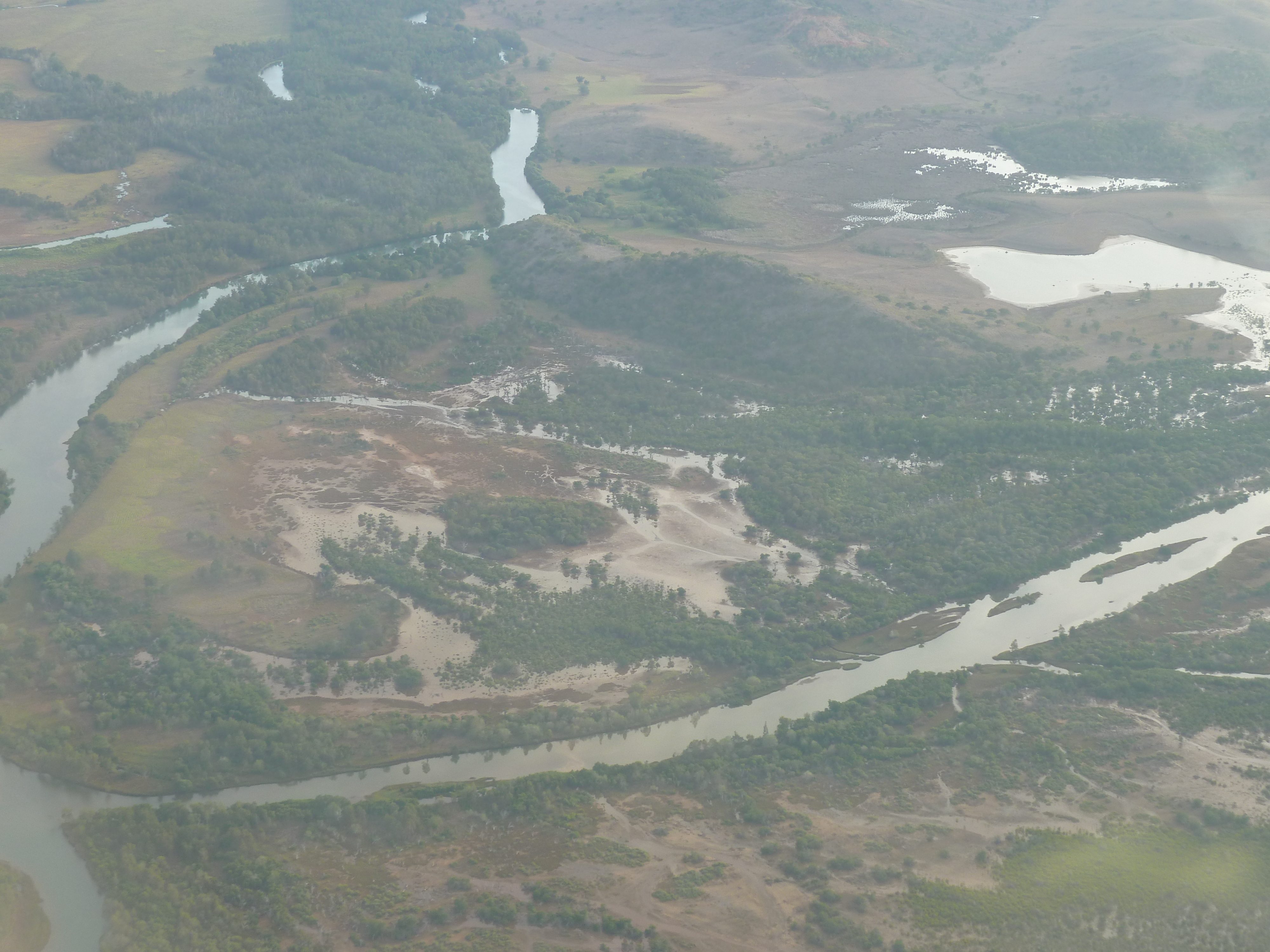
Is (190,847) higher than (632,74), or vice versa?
(632,74)

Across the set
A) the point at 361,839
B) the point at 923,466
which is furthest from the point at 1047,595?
the point at 361,839

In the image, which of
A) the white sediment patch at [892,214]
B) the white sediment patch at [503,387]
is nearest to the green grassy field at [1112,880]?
the white sediment patch at [503,387]

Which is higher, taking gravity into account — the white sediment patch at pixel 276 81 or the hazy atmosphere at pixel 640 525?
the white sediment patch at pixel 276 81

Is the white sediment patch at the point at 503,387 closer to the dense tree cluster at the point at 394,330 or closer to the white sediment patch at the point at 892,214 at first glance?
the dense tree cluster at the point at 394,330

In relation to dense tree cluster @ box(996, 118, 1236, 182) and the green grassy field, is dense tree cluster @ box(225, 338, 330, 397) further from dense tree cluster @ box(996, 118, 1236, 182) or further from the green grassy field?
dense tree cluster @ box(996, 118, 1236, 182)

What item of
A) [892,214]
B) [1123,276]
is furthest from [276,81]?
[1123,276]

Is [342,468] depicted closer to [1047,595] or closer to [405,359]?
[405,359]
